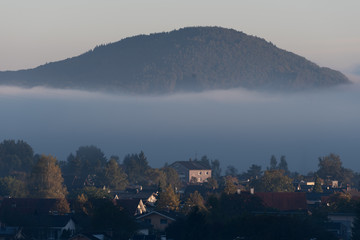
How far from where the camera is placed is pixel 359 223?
9288 centimetres

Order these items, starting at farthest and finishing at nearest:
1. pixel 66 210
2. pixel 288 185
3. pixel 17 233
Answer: pixel 288 185, pixel 66 210, pixel 17 233

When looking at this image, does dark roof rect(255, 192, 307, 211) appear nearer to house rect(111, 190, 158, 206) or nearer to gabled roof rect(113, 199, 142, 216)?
gabled roof rect(113, 199, 142, 216)

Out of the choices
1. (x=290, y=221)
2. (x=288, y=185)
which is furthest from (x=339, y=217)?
(x=288, y=185)

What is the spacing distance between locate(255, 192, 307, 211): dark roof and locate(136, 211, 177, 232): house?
673 inches

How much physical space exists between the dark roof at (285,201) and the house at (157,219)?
1710 centimetres

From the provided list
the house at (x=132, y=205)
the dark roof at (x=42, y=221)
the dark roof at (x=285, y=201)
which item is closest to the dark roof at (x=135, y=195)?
the house at (x=132, y=205)

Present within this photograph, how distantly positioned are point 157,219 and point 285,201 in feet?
72.1

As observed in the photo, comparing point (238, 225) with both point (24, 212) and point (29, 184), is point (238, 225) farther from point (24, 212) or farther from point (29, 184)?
point (29, 184)

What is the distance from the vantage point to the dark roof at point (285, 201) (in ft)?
383

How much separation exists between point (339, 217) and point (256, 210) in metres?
10.6

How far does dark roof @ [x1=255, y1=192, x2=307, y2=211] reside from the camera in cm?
11675

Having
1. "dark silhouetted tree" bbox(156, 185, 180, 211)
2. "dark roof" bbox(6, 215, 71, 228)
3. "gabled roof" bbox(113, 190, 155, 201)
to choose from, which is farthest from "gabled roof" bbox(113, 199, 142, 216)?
"gabled roof" bbox(113, 190, 155, 201)

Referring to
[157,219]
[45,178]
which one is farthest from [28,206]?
[45,178]

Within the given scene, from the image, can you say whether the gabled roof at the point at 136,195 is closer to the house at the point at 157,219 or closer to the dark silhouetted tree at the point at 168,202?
the dark silhouetted tree at the point at 168,202
